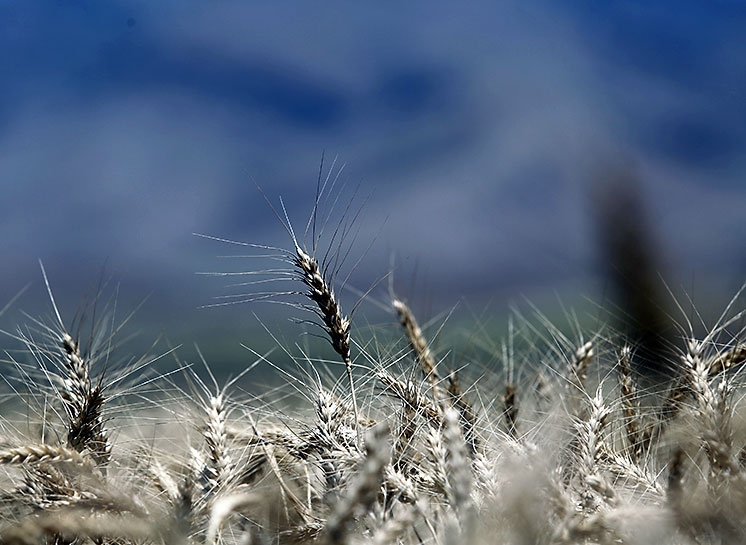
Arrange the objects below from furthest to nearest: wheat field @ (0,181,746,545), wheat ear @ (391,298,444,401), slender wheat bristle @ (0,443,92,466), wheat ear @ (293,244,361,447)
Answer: wheat ear @ (391,298,444,401)
wheat ear @ (293,244,361,447)
slender wheat bristle @ (0,443,92,466)
wheat field @ (0,181,746,545)

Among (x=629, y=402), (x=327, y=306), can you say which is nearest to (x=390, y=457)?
(x=327, y=306)

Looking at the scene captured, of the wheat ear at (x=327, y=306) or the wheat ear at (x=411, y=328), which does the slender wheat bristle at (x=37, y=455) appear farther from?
the wheat ear at (x=411, y=328)

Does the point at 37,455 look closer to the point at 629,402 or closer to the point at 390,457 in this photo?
the point at 390,457

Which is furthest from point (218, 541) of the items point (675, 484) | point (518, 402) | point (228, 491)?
point (518, 402)

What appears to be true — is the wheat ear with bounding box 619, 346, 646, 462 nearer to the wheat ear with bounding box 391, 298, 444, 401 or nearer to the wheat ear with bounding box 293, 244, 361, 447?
the wheat ear with bounding box 391, 298, 444, 401

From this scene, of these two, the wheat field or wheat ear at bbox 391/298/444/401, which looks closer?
the wheat field

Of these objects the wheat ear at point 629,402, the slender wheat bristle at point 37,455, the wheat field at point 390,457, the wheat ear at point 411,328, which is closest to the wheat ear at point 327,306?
the wheat field at point 390,457

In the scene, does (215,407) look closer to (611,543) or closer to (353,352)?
(353,352)

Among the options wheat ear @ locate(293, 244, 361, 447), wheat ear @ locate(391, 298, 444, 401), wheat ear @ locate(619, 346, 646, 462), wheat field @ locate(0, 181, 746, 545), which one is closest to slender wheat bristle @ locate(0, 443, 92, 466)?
wheat field @ locate(0, 181, 746, 545)
